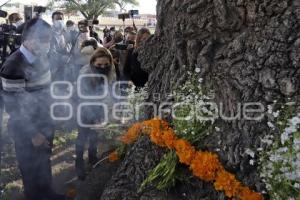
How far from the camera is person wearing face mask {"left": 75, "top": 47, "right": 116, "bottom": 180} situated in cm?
502

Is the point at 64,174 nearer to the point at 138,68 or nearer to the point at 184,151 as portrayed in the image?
the point at 138,68

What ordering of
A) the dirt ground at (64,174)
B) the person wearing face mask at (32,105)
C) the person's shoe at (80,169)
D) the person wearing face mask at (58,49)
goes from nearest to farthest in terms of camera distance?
the dirt ground at (64,174), the person wearing face mask at (32,105), the person's shoe at (80,169), the person wearing face mask at (58,49)

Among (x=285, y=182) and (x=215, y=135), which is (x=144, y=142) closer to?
(x=215, y=135)

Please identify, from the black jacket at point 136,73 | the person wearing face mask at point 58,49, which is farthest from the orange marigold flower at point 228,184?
the person wearing face mask at point 58,49

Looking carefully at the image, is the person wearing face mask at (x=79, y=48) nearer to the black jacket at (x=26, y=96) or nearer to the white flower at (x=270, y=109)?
the black jacket at (x=26, y=96)

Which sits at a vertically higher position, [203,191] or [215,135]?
[215,135]

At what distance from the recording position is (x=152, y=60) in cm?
421

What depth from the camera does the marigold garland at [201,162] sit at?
2879 mm

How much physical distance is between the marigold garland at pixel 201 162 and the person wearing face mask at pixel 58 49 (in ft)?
10.5

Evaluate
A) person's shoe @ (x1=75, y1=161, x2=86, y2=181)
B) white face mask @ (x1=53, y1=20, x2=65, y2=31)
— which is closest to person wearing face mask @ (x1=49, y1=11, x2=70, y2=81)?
white face mask @ (x1=53, y1=20, x2=65, y2=31)

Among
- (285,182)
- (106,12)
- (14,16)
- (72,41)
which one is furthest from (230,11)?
(106,12)

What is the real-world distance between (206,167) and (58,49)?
561 cm

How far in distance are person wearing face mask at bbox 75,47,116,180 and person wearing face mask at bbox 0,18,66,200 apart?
53 cm

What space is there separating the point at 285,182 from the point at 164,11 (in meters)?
1.91
